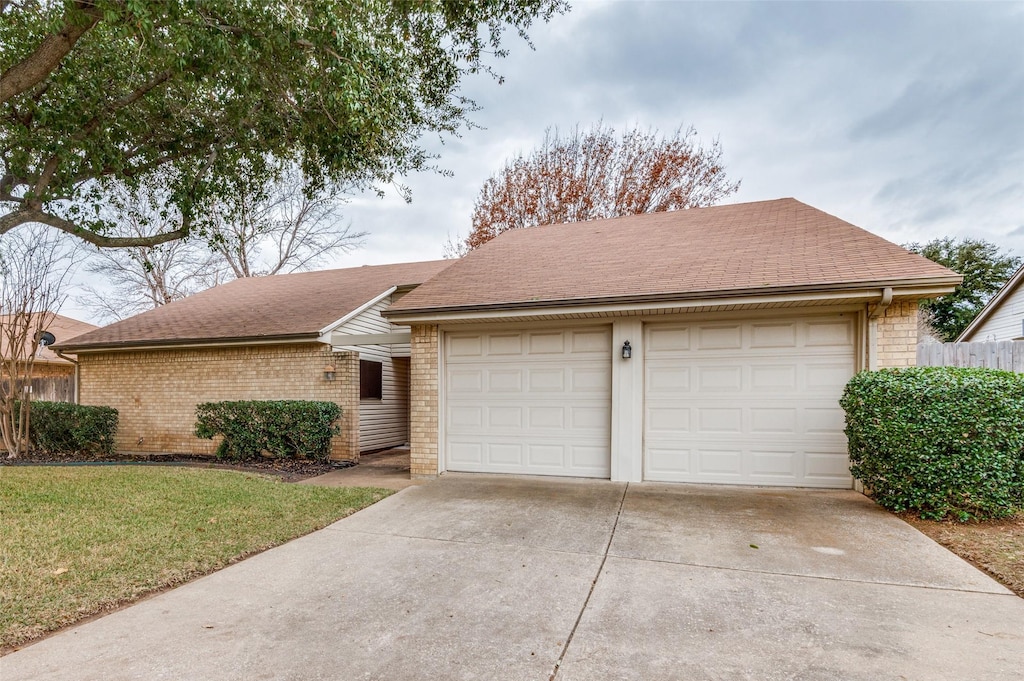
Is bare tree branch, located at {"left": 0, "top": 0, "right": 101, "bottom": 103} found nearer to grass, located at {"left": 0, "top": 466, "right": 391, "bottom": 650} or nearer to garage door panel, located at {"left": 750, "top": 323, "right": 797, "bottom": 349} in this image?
grass, located at {"left": 0, "top": 466, "right": 391, "bottom": 650}

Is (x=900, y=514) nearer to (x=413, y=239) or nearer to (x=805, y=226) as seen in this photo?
(x=805, y=226)

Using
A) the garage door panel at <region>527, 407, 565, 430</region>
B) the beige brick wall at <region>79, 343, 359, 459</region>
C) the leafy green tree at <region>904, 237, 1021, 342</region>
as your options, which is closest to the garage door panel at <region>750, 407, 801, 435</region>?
the garage door panel at <region>527, 407, 565, 430</region>

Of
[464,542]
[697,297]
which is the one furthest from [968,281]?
[464,542]

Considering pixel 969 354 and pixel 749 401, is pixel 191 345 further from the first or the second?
pixel 969 354

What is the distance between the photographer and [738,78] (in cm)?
1048

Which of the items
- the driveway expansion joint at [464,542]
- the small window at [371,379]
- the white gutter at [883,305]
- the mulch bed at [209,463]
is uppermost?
the white gutter at [883,305]

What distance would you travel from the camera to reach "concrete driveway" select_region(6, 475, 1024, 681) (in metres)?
2.49

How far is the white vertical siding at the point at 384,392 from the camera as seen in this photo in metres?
10.1

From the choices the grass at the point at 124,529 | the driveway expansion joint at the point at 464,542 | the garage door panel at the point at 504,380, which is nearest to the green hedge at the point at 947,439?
the driveway expansion joint at the point at 464,542

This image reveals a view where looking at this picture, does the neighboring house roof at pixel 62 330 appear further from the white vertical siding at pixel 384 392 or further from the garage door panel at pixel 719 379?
the garage door panel at pixel 719 379

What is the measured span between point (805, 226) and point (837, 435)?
3.56m

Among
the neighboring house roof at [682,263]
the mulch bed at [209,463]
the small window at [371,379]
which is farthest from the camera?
the small window at [371,379]

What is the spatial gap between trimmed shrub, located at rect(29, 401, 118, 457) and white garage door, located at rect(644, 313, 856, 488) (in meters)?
11.2

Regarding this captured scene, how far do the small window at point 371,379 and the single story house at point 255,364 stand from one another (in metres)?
0.02
